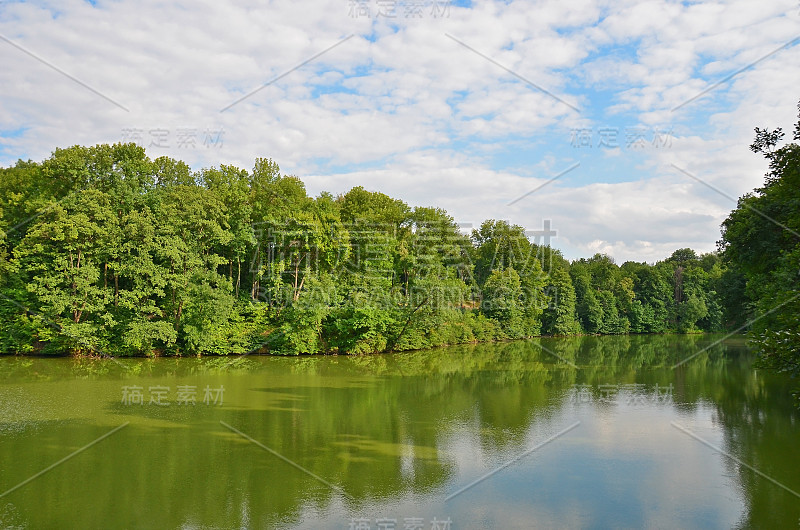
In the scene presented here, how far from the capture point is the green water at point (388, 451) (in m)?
7.64

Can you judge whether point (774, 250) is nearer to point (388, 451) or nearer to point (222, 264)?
point (388, 451)

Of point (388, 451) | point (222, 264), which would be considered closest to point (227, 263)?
point (222, 264)

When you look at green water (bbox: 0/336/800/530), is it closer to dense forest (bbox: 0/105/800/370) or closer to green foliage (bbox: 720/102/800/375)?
green foliage (bbox: 720/102/800/375)

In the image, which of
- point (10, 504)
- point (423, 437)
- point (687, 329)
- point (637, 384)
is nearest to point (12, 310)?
point (10, 504)

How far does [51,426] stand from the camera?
38.5 ft

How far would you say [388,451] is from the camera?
10.4 m

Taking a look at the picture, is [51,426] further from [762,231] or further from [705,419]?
[762,231]

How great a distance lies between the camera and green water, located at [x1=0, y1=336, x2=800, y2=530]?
764 centimetres

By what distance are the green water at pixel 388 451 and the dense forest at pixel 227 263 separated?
3712mm

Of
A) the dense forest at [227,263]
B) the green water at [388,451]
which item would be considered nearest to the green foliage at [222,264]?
the dense forest at [227,263]

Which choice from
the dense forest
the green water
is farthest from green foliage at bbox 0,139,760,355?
the green water

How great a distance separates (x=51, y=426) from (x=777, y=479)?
1504 centimetres

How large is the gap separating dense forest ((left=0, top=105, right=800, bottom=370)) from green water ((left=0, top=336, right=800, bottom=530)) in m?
3.71

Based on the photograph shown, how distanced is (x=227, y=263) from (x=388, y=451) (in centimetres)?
1872
